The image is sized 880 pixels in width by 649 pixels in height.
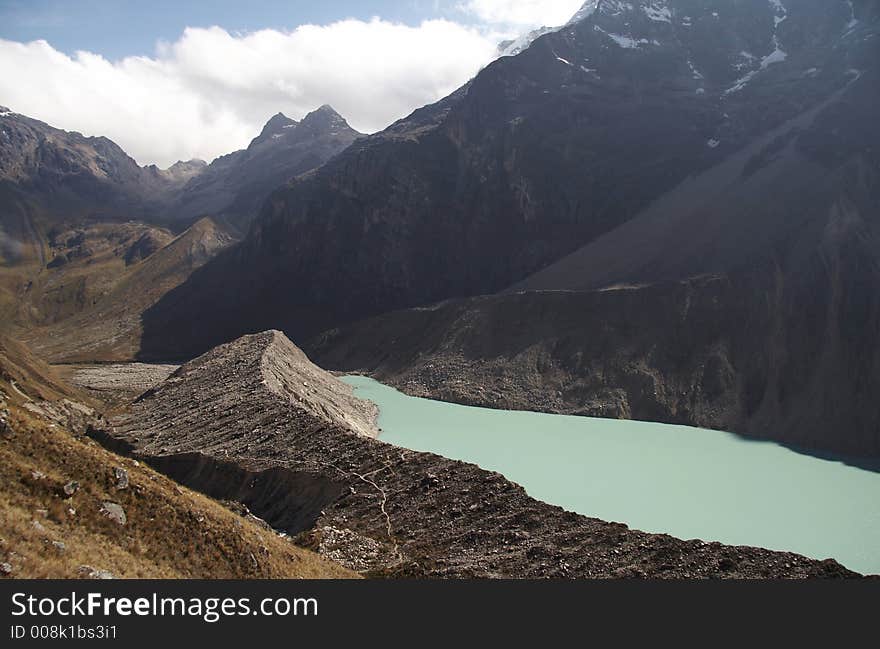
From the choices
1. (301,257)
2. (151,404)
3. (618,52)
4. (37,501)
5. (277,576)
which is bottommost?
(277,576)

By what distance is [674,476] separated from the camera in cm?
4594

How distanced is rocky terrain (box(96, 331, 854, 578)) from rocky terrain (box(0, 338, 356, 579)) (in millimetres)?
5775

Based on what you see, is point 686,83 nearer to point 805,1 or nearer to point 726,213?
point 805,1

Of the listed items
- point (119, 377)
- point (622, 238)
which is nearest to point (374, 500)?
point (119, 377)

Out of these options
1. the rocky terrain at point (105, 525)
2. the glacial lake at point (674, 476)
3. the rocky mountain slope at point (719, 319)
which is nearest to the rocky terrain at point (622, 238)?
the rocky mountain slope at point (719, 319)

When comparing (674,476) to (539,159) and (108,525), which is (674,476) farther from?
(539,159)

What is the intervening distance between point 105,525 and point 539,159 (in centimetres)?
10956

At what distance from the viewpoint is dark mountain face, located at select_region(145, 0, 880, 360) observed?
112 meters

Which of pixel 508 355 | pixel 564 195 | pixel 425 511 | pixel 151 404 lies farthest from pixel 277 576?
pixel 564 195

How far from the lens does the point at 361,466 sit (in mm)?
34562

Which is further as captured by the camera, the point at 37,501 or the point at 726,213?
the point at 726,213

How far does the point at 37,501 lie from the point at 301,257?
412 ft

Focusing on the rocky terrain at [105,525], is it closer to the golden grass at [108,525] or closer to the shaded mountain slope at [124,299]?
the golden grass at [108,525]

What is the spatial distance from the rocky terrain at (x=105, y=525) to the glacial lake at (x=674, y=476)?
881 inches
